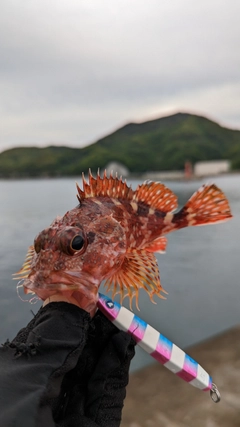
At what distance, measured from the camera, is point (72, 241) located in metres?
1.70

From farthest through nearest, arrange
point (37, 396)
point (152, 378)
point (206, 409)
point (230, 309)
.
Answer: point (230, 309), point (152, 378), point (206, 409), point (37, 396)

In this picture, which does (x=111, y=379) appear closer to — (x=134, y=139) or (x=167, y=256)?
(x=167, y=256)

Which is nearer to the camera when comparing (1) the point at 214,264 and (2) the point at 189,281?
(2) the point at 189,281

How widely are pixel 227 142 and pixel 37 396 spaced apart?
110 meters

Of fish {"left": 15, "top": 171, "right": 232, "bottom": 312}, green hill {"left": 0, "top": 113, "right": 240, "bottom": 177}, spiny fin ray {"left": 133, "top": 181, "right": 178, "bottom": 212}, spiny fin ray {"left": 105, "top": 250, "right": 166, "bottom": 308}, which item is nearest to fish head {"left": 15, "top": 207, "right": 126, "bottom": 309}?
fish {"left": 15, "top": 171, "right": 232, "bottom": 312}

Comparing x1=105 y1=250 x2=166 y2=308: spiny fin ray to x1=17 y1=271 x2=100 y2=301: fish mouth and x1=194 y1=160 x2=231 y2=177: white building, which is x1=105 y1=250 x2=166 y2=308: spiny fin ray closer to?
x1=17 y1=271 x2=100 y2=301: fish mouth

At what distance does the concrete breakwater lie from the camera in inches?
154

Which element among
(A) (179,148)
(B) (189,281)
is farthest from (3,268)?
(A) (179,148)

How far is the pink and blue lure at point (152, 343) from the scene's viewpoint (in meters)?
1.86

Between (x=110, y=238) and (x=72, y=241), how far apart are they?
10.0 inches

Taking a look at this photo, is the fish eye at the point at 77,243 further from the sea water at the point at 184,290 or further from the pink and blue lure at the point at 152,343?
the sea water at the point at 184,290

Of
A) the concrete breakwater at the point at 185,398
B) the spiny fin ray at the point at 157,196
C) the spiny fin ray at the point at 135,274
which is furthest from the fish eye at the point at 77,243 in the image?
the concrete breakwater at the point at 185,398

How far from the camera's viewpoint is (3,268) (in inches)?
292

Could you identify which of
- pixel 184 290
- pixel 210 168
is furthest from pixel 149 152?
pixel 184 290
